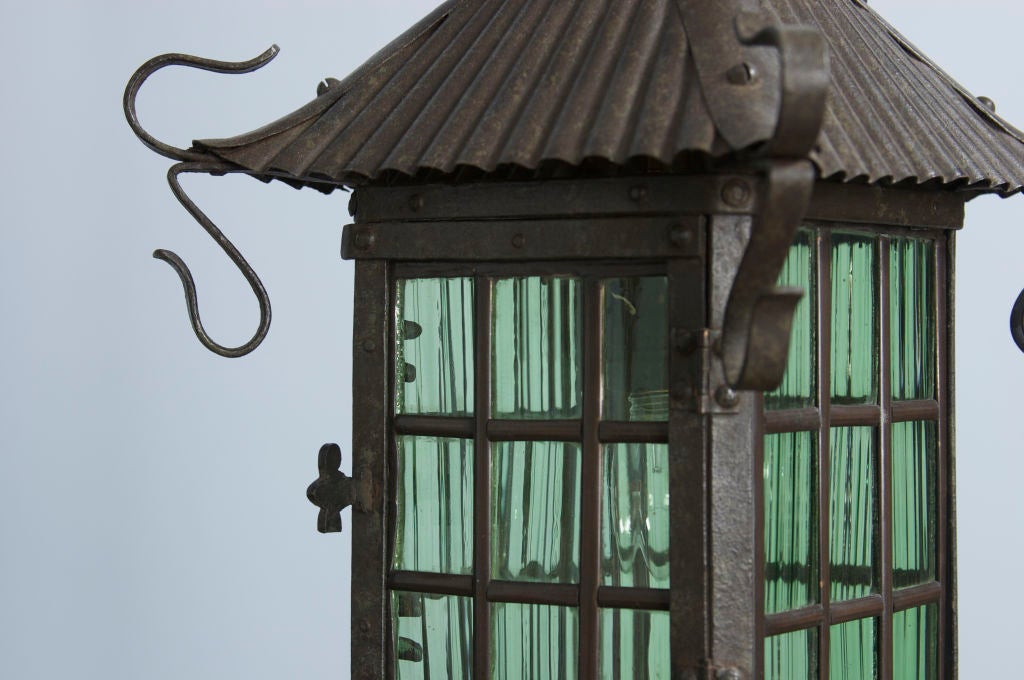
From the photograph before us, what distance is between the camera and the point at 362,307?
6.15ft

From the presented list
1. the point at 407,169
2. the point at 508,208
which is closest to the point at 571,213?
the point at 508,208

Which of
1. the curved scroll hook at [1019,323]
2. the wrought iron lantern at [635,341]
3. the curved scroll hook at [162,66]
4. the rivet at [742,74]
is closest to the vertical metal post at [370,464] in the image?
the wrought iron lantern at [635,341]

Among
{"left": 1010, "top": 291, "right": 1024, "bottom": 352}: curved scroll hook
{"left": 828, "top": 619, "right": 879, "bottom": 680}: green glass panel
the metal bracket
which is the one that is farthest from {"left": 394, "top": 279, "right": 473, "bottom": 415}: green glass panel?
{"left": 1010, "top": 291, "right": 1024, "bottom": 352}: curved scroll hook

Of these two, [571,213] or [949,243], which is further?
[949,243]

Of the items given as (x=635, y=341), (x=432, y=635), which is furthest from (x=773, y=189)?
(x=432, y=635)

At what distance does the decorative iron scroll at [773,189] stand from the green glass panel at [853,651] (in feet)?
1.33

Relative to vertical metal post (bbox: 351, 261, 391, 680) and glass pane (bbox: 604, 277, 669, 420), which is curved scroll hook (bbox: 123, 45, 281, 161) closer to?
vertical metal post (bbox: 351, 261, 391, 680)

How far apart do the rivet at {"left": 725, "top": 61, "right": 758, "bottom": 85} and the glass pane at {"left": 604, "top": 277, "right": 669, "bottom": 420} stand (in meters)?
0.23

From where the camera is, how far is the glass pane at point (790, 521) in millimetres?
1742

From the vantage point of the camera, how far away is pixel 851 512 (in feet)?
6.01

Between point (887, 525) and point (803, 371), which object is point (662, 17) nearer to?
point (803, 371)

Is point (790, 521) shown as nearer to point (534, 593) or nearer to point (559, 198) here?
point (534, 593)

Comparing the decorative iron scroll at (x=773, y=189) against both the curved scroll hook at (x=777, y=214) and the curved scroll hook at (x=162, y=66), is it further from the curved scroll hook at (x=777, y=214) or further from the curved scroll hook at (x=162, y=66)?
the curved scroll hook at (x=162, y=66)

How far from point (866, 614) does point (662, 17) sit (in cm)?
73
